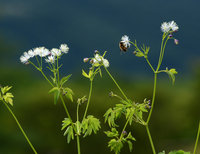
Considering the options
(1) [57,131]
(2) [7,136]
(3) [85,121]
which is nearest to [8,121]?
(2) [7,136]

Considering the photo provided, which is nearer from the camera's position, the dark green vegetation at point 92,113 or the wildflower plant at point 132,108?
the wildflower plant at point 132,108

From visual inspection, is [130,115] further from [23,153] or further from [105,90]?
[105,90]

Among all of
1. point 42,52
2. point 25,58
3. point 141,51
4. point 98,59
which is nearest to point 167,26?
point 141,51

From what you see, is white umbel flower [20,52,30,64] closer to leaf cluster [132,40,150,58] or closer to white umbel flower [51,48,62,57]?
white umbel flower [51,48,62,57]

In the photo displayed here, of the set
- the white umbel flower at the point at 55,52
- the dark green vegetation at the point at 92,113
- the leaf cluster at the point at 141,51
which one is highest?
the dark green vegetation at the point at 92,113

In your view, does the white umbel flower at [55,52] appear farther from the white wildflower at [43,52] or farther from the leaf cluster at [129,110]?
the leaf cluster at [129,110]

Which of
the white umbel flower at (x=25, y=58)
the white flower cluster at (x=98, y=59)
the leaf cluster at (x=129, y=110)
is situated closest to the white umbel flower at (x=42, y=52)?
the white umbel flower at (x=25, y=58)

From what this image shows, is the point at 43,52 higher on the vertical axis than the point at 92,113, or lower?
lower

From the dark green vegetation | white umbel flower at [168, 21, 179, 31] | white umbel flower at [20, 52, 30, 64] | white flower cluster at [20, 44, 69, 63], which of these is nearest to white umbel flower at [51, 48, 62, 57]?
white flower cluster at [20, 44, 69, 63]

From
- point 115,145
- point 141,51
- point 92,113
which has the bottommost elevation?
point 115,145

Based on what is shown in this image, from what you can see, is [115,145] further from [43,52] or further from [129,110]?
[43,52]

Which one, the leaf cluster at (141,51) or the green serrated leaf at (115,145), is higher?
the leaf cluster at (141,51)
